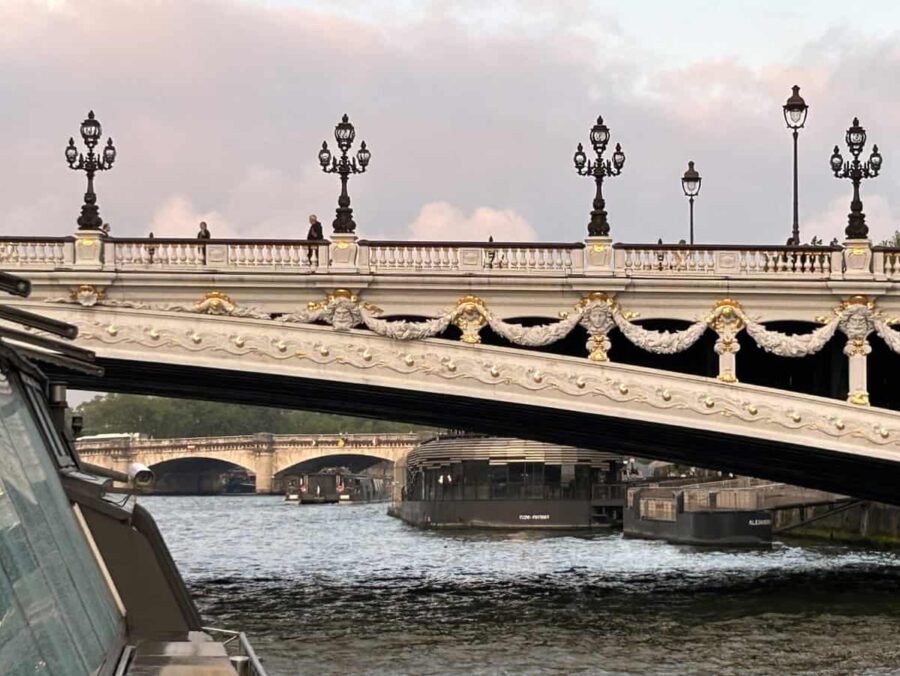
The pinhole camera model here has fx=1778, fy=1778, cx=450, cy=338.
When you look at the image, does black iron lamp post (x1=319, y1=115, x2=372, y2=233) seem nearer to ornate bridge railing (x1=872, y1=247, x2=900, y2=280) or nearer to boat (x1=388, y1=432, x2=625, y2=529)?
ornate bridge railing (x1=872, y1=247, x2=900, y2=280)

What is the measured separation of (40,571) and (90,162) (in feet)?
100

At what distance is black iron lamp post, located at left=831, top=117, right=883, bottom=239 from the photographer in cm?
3684

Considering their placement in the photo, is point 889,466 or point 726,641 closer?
point 726,641

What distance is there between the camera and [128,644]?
32.7 feet

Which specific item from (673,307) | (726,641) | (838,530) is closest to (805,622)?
(726,641)

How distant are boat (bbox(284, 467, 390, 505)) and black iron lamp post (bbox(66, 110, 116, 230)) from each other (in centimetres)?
10255

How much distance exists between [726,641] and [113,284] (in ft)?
47.3

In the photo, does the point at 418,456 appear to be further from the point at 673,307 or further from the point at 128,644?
the point at 128,644

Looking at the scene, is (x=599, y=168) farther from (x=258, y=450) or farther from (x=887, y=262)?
(x=258, y=450)

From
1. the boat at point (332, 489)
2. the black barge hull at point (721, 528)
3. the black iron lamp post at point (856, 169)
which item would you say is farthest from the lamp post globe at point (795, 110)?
the boat at point (332, 489)

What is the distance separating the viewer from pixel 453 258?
37250 mm

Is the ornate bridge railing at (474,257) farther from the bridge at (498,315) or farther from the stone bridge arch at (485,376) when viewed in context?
the stone bridge arch at (485,376)

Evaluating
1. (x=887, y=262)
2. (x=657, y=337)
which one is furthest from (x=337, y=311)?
(x=887, y=262)

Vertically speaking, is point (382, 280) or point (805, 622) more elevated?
point (382, 280)
